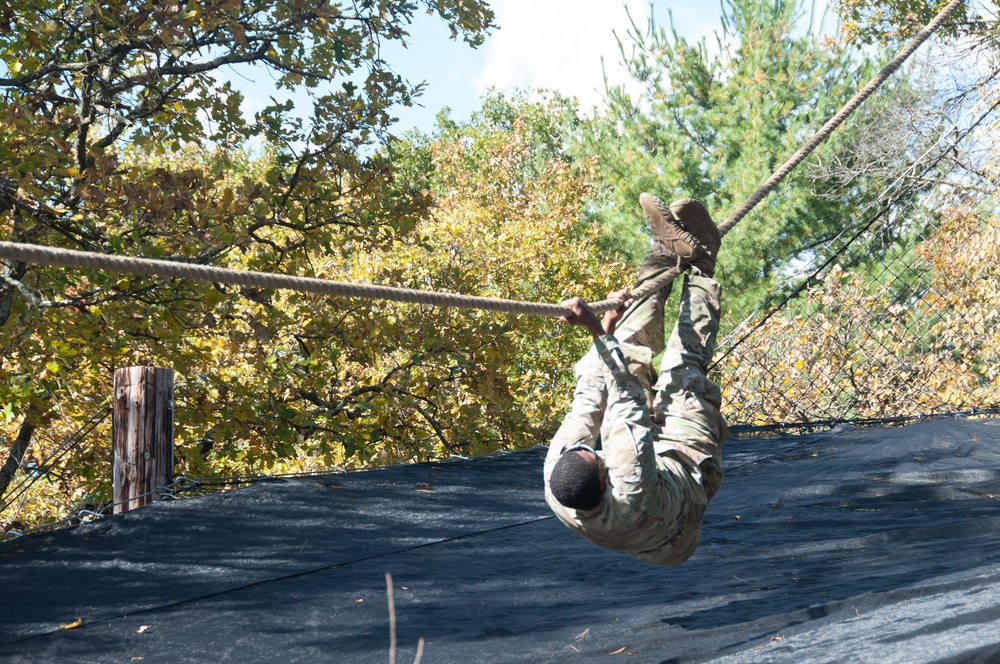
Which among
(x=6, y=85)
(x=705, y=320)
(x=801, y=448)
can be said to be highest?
(x=6, y=85)

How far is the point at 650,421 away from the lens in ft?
6.46

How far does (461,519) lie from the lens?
3.12 meters

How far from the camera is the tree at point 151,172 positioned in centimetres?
389

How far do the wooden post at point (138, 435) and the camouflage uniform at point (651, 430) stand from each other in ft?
5.22

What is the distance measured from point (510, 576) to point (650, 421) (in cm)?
77

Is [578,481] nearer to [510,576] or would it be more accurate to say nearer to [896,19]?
[510,576]

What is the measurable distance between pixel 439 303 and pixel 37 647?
4.01ft

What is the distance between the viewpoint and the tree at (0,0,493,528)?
3893 millimetres

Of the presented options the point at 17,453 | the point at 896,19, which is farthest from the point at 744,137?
the point at 17,453

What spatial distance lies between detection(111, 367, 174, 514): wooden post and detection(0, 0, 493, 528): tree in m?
0.85

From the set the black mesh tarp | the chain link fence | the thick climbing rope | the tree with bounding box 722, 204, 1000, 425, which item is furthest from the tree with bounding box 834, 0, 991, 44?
the thick climbing rope

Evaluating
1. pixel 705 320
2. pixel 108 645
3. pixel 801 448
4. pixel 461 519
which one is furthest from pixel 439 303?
pixel 801 448

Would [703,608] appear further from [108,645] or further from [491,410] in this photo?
[491,410]

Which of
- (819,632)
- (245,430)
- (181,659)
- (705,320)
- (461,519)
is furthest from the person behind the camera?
(245,430)
